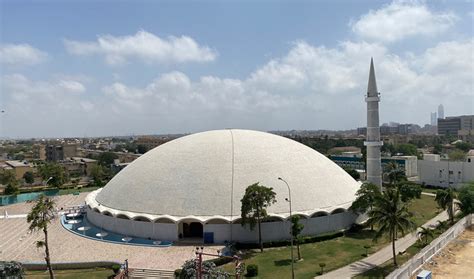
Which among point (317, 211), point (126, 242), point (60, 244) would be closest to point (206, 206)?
point (126, 242)

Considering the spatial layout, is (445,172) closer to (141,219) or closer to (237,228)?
(237,228)

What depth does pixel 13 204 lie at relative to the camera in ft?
248

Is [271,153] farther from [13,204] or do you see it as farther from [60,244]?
[13,204]

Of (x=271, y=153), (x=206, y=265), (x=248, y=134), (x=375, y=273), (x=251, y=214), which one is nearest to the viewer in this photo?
(x=206, y=265)

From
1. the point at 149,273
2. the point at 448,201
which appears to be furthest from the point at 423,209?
the point at 149,273

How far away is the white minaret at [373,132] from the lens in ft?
198

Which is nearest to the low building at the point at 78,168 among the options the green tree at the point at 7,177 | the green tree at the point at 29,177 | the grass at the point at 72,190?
the green tree at the point at 29,177

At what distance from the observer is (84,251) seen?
139 feet

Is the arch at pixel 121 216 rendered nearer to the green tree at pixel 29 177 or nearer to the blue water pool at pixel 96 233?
the blue water pool at pixel 96 233

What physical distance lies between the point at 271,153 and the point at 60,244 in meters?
30.0

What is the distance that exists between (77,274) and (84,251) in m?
6.21

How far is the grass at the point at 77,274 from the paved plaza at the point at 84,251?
205cm

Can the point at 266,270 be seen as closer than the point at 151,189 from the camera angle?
Yes

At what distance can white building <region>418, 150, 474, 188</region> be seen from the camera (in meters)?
80.5
